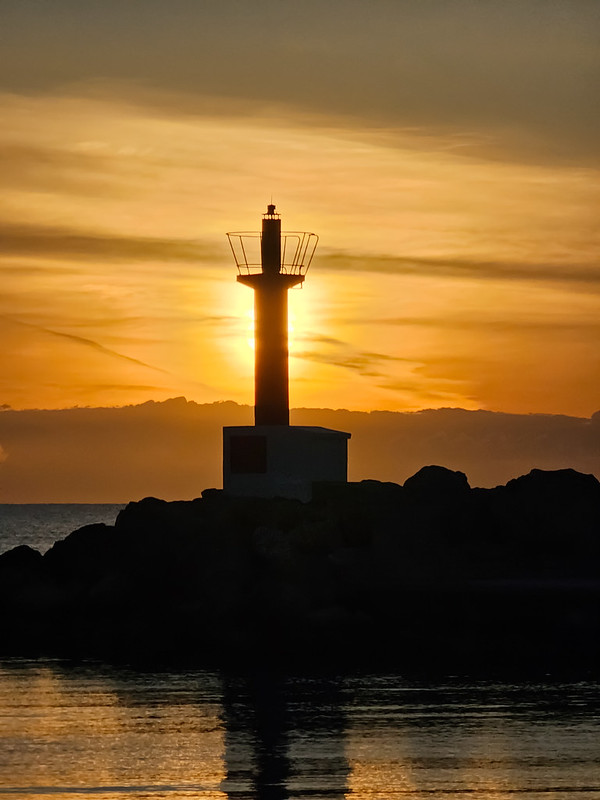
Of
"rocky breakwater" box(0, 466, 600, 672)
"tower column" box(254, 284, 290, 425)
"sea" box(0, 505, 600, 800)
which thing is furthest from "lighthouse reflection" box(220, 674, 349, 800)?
"tower column" box(254, 284, 290, 425)

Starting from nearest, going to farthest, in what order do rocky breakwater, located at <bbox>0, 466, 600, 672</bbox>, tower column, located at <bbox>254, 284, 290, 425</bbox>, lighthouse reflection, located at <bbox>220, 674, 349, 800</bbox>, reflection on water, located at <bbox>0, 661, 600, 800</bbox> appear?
1. lighthouse reflection, located at <bbox>220, 674, 349, 800</bbox>
2. reflection on water, located at <bbox>0, 661, 600, 800</bbox>
3. rocky breakwater, located at <bbox>0, 466, 600, 672</bbox>
4. tower column, located at <bbox>254, 284, 290, 425</bbox>

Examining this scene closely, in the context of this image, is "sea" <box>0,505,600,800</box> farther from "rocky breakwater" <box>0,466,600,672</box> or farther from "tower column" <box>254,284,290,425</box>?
"tower column" <box>254,284,290,425</box>

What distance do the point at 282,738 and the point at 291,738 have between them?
0.19 meters

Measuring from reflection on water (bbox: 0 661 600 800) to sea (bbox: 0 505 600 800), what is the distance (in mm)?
39

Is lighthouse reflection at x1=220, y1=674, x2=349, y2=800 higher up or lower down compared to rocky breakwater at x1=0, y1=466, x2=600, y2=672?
lower down

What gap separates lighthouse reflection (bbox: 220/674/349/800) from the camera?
24453 mm

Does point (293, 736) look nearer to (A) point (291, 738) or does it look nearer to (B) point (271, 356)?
(A) point (291, 738)

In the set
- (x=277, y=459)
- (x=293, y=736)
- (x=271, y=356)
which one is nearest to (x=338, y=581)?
(x=277, y=459)

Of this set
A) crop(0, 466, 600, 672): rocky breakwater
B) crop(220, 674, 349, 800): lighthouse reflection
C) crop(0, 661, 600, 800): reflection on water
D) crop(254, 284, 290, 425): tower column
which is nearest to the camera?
crop(220, 674, 349, 800): lighthouse reflection

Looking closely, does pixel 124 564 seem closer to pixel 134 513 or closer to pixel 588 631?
pixel 134 513

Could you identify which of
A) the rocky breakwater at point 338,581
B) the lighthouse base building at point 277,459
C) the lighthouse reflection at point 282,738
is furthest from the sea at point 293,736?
the lighthouse base building at point 277,459

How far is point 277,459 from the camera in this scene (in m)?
47.2

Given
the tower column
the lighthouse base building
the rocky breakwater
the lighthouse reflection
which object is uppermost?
the tower column

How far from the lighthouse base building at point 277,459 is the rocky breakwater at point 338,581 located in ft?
2.53
